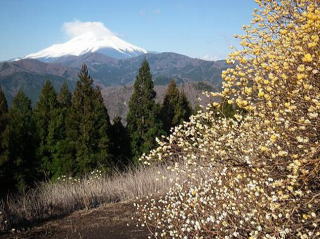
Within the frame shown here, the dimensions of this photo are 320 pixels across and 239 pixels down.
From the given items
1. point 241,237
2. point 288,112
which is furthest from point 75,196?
point 288,112

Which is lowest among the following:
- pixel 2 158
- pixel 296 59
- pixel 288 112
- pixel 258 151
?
pixel 2 158

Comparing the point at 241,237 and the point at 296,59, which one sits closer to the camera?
the point at 296,59

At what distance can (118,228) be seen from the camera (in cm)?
641

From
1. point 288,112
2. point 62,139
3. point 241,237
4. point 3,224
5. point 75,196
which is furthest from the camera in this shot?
point 62,139

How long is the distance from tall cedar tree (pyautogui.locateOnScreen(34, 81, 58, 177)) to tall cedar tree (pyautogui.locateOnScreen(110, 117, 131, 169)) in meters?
2.30

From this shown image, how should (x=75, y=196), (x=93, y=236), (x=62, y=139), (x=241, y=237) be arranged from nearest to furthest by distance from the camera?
1. (x=241, y=237)
2. (x=93, y=236)
3. (x=75, y=196)
4. (x=62, y=139)

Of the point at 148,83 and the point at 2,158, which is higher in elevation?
the point at 148,83

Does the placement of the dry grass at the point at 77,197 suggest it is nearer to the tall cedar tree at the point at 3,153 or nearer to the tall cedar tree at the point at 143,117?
the tall cedar tree at the point at 3,153

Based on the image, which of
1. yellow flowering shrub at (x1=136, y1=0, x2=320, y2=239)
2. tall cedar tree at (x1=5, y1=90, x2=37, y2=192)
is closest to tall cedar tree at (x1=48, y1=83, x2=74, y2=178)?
tall cedar tree at (x1=5, y1=90, x2=37, y2=192)

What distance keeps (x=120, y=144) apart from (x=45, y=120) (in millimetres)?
2993

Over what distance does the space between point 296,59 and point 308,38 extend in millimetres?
197

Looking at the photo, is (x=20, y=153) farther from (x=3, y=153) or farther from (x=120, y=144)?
(x=120, y=144)

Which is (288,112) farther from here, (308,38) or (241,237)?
(241,237)

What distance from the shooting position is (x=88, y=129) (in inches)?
514
